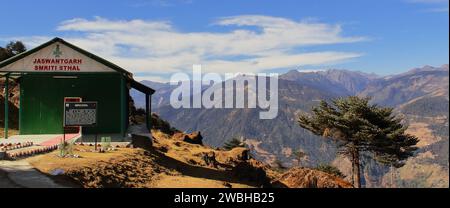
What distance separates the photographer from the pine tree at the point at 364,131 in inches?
1338

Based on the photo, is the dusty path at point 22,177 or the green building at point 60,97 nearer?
the dusty path at point 22,177

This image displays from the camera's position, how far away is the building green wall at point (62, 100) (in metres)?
31.1

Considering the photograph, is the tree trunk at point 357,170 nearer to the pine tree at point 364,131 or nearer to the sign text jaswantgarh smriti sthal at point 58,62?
the pine tree at point 364,131

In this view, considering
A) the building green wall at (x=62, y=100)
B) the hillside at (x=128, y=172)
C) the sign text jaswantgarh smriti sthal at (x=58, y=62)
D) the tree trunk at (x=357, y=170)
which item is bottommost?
the tree trunk at (x=357, y=170)

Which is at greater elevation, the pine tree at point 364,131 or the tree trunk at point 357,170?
the pine tree at point 364,131

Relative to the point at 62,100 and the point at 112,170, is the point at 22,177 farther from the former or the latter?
the point at 62,100

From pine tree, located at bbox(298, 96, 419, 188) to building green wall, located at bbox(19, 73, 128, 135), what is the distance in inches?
691

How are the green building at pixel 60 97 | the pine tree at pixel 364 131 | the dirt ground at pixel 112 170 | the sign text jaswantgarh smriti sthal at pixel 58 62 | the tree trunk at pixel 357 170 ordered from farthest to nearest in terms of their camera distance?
the tree trunk at pixel 357 170, the pine tree at pixel 364 131, the green building at pixel 60 97, the sign text jaswantgarh smriti sthal at pixel 58 62, the dirt ground at pixel 112 170

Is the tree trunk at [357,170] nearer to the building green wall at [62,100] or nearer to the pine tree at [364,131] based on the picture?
the pine tree at [364,131]

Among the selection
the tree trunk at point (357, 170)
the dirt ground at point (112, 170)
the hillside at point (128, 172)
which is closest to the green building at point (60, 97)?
the hillside at point (128, 172)

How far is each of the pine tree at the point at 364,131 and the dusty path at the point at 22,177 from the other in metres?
24.7

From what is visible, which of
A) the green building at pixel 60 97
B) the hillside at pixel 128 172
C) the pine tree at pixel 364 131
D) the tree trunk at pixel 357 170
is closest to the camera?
the hillside at pixel 128 172

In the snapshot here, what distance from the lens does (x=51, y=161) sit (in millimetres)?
19125
